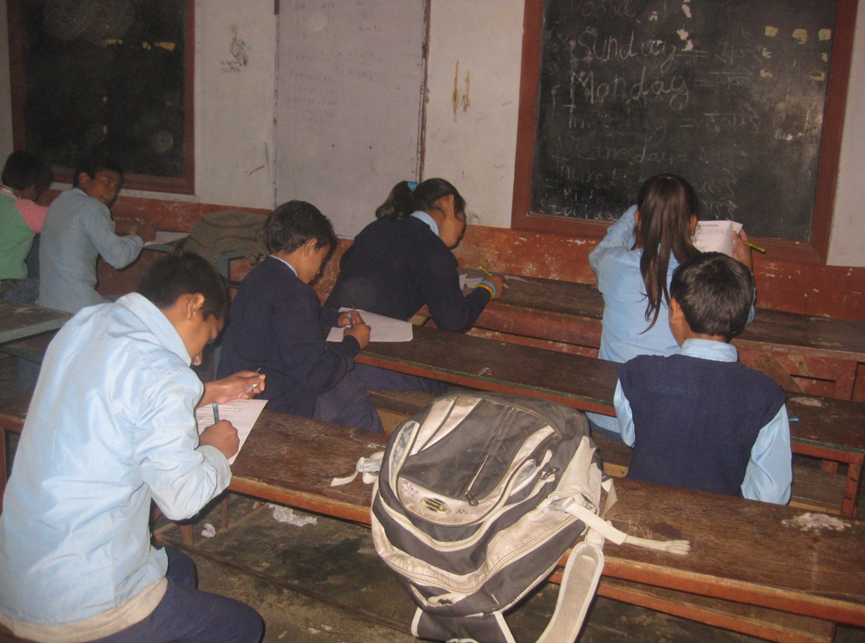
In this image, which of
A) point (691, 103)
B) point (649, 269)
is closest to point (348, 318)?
point (649, 269)

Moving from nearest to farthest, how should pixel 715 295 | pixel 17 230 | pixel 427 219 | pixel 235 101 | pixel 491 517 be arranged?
pixel 491 517, pixel 715 295, pixel 427 219, pixel 17 230, pixel 235 101

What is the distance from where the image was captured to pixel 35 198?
13.7 feet

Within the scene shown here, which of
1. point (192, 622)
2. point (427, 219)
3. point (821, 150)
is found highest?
point (821, 150)

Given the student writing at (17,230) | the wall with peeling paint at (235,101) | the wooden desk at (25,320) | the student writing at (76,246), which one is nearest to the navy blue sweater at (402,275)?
the wooden desk at (25,320)

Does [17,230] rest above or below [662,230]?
below

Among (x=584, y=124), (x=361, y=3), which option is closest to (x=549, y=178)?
(x=584, y=124)

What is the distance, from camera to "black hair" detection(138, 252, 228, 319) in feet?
4.66

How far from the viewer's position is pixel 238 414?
1.85 m

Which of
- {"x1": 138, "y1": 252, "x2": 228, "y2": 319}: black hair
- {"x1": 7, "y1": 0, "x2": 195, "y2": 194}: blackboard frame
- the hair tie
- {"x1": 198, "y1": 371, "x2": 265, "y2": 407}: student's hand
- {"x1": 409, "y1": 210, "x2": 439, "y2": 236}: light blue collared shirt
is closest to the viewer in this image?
{"x1": 138, "y1": 252, "x2": 228, "y2": 319}: black hair

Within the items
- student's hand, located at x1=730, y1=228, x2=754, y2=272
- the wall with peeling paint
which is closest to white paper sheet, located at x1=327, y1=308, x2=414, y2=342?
student's hand, located at x1=730, y1=228, x2=754, y2=272

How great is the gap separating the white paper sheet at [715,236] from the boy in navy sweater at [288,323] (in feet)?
5.25

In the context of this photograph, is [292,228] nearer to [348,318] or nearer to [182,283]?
[348,318]

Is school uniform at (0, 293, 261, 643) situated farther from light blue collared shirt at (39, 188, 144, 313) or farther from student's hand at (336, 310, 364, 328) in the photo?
light blue collared shirt at (39, 188, 144, 313)

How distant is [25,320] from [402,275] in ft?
4.87
